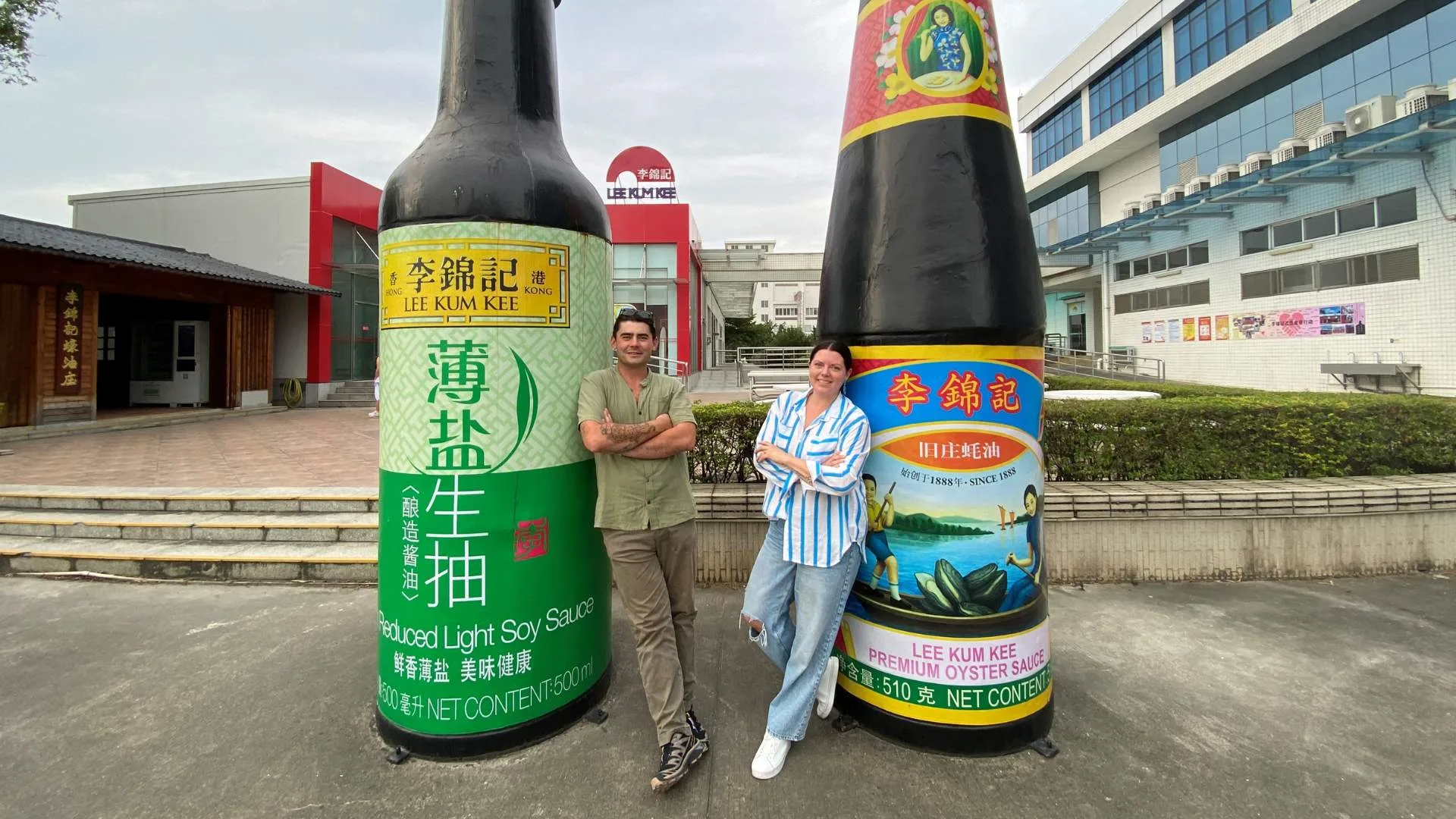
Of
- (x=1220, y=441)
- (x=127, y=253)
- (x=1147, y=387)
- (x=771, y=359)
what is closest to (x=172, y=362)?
(x=127, y=253)

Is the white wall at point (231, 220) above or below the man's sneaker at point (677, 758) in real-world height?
above

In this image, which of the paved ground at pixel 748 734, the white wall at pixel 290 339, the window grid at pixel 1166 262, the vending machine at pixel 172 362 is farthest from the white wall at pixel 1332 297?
the vending machine at pixel 172 362

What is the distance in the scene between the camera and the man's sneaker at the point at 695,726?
9.31 feet

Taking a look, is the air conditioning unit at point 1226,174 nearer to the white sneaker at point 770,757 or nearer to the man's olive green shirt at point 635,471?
the man's olive green shirt at point 635,471

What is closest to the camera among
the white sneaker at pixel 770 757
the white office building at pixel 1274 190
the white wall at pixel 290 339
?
the white sneaker at pixel 770 757

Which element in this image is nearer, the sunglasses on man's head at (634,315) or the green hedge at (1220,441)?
the sunglasses on man's head at (634,315)

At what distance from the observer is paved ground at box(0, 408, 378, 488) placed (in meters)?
7.57

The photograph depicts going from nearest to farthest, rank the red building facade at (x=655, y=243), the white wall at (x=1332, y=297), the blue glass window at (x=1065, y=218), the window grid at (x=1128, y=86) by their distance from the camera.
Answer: the white wall at (x=1332, y=297), the red building facade at (x=655, y=243), the window grid at (x=1128, y=86), the blue glass window at (x=1065, y=218)

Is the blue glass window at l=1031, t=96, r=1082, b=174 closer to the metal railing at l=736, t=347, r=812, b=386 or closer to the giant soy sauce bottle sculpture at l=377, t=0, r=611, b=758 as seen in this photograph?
the metal railing at l=736, t=347, r=812, b=386

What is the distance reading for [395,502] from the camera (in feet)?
9.35

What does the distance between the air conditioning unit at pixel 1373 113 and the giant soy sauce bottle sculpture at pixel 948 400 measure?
19.6 metres

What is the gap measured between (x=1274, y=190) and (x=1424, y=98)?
15.2 feet

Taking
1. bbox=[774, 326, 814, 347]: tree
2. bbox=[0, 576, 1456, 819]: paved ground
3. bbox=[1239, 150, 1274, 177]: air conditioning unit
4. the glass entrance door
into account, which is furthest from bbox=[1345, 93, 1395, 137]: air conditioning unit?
bbox=[774, 326, 814, 347]: tree

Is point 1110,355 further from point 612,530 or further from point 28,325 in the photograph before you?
point 28,325
